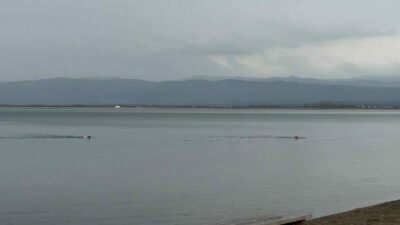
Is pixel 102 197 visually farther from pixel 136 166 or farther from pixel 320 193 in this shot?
pixel 136 166

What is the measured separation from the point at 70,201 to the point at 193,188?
465 centimetres

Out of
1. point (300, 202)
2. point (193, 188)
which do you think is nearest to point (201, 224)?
point (300, 202)

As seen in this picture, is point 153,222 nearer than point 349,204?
Yes

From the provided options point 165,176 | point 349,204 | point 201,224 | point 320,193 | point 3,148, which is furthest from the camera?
point 3,148

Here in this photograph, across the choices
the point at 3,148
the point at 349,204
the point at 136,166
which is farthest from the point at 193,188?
the point at 3,148

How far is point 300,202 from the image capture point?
59.9 feet

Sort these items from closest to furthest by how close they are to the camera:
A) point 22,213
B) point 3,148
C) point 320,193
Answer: point 22,213, point 320,193, point 3,148

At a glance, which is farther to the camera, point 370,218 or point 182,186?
point 182,186

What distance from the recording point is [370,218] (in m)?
Answer: 12.9

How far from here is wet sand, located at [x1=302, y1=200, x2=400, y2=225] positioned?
12.2 meters

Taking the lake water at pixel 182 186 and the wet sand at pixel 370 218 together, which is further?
the lake water at pixel 182 186

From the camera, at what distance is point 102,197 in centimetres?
1862

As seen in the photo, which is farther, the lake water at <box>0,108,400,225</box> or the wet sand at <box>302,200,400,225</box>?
the lake water at <box>0,108,400,225</box>

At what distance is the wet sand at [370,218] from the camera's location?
12.2m
